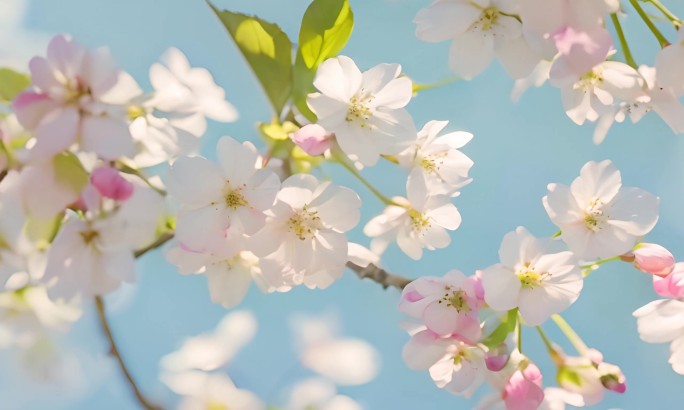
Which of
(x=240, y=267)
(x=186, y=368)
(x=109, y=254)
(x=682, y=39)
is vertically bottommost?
(x=186, y=368)

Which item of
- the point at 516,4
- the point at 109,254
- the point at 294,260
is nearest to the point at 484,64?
the point at 516,4

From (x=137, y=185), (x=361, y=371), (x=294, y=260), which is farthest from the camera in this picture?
(x=361, y=371)

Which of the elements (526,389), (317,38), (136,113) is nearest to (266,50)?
(317,38)

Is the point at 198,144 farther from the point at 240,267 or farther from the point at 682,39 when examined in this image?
the point at 682,39

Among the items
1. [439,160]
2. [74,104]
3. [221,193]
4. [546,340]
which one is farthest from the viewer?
[546,340]

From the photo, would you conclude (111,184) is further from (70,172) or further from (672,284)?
(672,284)
